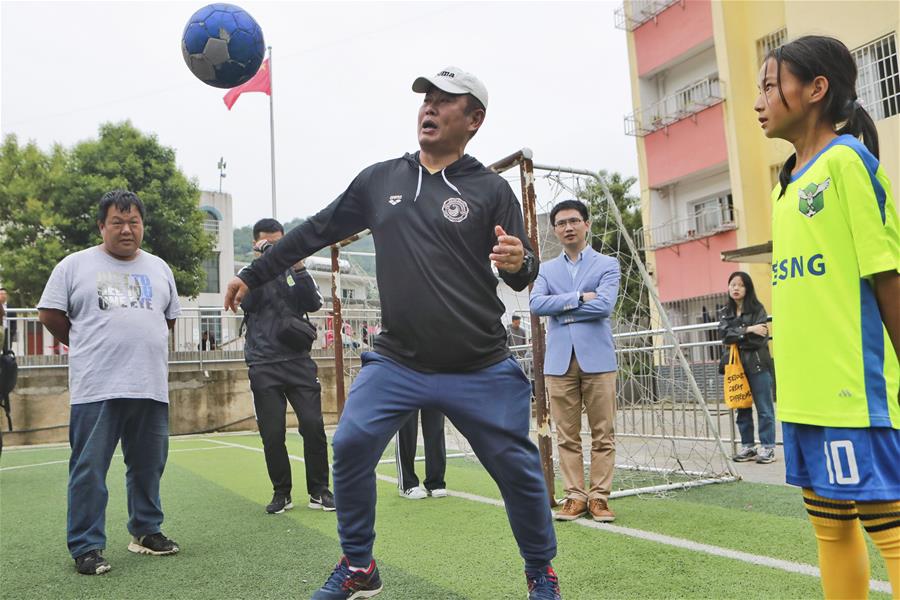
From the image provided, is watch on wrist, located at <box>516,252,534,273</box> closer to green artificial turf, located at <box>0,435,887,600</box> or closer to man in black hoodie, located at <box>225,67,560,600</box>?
man in black hoodie, located at <box>225,67,560,600</box>

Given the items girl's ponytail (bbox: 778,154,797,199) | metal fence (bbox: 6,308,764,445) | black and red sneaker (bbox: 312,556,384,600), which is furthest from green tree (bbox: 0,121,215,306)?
girl's ponytail (bbox: 778,154,797,199)

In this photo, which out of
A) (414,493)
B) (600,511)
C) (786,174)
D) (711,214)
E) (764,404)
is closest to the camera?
(786,174)

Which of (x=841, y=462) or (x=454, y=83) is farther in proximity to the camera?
(x=454, y=83)

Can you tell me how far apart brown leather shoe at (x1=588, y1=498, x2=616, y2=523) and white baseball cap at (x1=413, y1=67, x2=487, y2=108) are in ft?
9.47

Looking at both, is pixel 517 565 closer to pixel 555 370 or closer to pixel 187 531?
pixel 555 370

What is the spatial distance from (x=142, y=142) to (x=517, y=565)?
27.6m

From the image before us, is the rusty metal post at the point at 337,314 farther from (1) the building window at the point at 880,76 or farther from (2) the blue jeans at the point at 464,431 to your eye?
(1) the building window at the point at 880,76

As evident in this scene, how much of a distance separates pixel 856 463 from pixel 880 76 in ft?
54.8

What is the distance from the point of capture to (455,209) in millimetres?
3182

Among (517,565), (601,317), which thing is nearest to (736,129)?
(601,317)

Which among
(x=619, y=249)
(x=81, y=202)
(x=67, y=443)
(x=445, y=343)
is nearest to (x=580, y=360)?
(x=619, y=249)

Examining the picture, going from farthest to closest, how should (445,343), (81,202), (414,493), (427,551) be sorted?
(81,202) < (414,493) < (427,551) < (445,343)

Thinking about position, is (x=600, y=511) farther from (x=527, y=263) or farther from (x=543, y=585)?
(x=527, y=263)

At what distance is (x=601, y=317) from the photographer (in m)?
5.21
